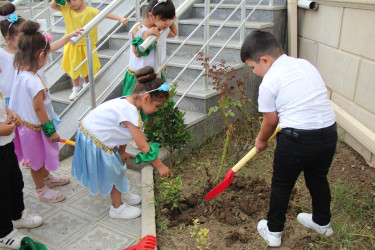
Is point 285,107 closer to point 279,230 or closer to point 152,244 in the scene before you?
point 279,230

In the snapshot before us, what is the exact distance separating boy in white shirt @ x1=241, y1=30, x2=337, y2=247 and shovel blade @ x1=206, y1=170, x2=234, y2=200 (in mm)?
394

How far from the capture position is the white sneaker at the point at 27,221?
2445 mm

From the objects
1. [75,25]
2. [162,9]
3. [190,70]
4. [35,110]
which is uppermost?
[162,9]

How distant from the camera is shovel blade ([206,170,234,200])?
2482mm

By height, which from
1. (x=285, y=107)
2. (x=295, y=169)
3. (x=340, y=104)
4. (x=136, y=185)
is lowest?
(x=136, y=185)

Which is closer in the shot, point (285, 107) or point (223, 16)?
point (285, 107)

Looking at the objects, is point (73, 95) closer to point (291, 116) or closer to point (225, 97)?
point (225, 97)

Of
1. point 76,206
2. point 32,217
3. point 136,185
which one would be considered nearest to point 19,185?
point 32,217

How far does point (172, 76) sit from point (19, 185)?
226 centimetres

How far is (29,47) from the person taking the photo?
97.8 inches

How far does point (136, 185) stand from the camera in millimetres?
3018

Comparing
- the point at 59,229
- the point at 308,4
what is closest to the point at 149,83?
the point at 59,229

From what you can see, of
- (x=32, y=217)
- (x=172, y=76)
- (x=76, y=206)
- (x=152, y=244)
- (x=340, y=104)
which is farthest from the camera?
(x=172, y=76)

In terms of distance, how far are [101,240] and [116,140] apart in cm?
71
